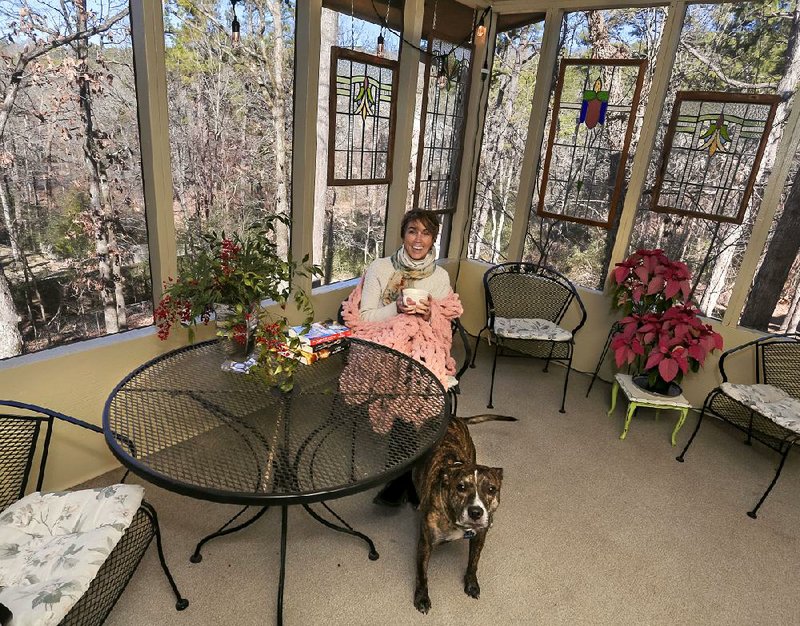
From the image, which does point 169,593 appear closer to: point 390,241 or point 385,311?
point 385,311

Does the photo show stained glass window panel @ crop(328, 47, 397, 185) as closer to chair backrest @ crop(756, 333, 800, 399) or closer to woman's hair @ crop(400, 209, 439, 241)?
woman's hair @ crop(400, 209, 439, 241)

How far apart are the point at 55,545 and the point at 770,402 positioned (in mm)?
2925

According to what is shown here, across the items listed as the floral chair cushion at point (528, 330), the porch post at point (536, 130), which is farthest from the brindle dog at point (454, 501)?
the porch post at point (536, 130)

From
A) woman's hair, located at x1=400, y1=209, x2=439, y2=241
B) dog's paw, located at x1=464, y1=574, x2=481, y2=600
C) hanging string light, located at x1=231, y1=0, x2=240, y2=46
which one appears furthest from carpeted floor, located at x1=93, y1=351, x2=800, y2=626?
hanging string light, located at x1=231, y1=0, x2=240, y2=46

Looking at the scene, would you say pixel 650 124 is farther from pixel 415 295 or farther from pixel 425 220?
pixel 415 295

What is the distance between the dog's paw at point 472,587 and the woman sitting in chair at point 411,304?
780 mm

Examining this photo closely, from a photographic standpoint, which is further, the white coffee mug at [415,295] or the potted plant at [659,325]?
the potted plant at [659,325]

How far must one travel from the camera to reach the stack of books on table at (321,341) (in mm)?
1922

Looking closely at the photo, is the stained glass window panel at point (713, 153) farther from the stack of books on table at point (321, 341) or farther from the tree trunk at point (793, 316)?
the stack of books on table at point (321, 341)

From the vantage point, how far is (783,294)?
2.77 m

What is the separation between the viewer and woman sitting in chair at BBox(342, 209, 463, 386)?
2240 millimetres

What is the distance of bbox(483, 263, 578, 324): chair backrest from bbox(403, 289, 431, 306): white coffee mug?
106 cm

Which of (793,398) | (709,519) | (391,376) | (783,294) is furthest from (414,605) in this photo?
(783,294)

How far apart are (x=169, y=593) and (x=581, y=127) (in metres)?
3.22
